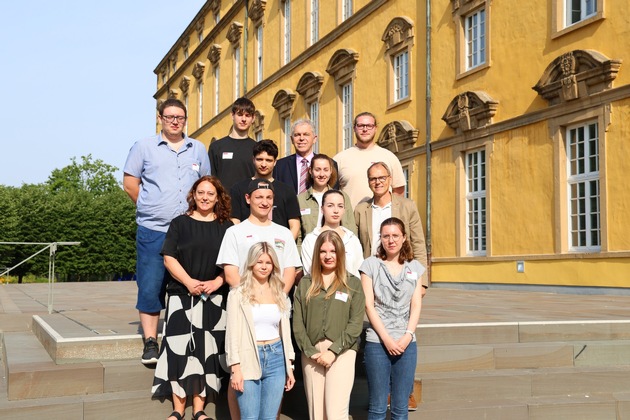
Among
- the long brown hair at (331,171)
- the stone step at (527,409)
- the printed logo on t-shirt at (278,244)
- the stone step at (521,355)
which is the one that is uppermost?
A: the long brown hair at (331,171)

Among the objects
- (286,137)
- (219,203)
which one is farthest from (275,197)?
(286,137)

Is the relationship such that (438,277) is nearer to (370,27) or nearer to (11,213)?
(370,27)

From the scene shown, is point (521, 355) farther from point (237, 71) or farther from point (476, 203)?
point (237, 71)

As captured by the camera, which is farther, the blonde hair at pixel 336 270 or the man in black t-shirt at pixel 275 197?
the man in black t-shirt at pixel 275 197

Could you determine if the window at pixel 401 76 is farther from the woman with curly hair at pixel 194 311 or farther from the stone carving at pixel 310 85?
the woman with curly hair at pixel 194 311

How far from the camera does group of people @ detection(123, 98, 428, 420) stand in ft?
17.8

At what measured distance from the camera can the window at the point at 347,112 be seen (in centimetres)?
2484

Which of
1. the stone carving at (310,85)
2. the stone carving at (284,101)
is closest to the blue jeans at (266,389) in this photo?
the stone carving at (310,85)

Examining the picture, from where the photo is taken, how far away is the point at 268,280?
5.49 m

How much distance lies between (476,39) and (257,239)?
14150 mm

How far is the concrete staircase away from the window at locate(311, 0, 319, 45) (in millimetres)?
21527

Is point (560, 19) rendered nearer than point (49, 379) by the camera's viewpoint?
No

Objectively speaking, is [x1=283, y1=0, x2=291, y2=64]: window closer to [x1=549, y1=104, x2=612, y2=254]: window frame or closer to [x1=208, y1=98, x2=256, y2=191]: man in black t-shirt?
[x1=549, y1=104, x2=612, y2=254]: window frame

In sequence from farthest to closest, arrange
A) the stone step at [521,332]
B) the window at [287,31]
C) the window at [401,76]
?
1. the window at [287,31]
2. the window at [401,76]
3. the stone step at [521,332]
